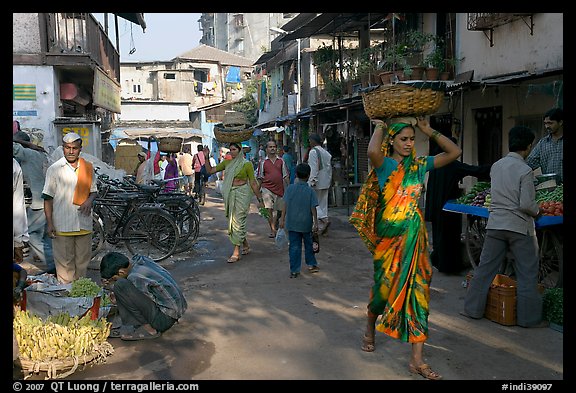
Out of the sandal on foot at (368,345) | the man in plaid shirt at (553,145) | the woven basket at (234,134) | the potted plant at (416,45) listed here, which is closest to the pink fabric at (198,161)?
the potted plant at (416,45)

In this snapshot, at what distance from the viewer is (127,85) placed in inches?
1815

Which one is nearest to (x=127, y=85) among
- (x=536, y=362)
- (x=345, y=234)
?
(x=345, y=234)

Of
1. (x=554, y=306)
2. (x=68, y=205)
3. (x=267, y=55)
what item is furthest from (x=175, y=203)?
(x=267, y=55)

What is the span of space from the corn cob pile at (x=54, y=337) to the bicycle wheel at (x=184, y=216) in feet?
16.2

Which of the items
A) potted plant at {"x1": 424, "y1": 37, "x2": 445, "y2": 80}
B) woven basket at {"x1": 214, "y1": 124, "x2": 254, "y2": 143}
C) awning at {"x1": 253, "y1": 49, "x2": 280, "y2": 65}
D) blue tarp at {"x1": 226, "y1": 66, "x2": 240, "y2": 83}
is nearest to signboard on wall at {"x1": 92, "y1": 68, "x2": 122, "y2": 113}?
woven basket at {"x1": 214, "y1": 124, "x2": 254, "y2": 143}

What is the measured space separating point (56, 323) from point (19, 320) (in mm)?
294

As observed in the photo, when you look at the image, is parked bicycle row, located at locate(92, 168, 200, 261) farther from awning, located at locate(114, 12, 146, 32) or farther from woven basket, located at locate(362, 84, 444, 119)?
awning, located at locate(114, 12, 146, 32)

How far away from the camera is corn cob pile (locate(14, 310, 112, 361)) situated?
4535 mm

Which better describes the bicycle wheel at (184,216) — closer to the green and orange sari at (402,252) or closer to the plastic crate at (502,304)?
the plastic crate at (502,304)

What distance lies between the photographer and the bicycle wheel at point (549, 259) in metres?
6.30

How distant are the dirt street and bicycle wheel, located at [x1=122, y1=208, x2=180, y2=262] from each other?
4.47 feet

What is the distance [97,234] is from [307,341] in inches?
202

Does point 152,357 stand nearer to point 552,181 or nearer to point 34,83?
point 552,181

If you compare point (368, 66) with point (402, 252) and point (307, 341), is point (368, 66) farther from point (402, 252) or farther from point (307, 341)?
point (402, 252)
